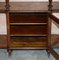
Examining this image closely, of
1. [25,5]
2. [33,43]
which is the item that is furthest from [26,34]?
[25,5]

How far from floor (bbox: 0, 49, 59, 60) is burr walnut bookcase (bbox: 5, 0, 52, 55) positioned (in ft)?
0.34

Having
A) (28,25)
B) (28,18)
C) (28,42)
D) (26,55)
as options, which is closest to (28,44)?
(28,42)

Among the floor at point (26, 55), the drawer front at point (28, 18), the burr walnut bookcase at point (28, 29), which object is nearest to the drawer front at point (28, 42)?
the burr walnut bookcase at point (28, 29)

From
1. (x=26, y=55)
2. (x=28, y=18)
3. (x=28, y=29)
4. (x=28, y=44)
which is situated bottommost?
(x=26, y=55)

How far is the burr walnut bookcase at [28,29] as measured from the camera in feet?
10.0

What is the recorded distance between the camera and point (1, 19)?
3.29m

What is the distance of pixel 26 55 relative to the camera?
3092 mm

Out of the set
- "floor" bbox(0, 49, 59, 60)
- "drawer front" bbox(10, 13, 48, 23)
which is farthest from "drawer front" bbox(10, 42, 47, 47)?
"drawer front" bbox(10, 13, 48, 23)

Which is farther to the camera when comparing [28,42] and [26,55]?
[28,42]

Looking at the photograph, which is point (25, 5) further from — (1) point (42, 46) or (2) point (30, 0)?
(1) point (42, 46)

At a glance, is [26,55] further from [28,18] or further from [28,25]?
[28,18]

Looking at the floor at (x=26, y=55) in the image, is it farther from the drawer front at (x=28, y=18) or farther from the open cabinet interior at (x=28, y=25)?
the drawer front at (x=28, y=18)

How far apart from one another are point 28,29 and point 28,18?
0.20 metres

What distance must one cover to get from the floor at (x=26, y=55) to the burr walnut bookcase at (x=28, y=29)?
10 cm
